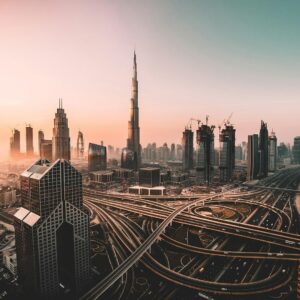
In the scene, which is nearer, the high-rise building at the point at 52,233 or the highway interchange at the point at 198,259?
the high-rise building at the point at 52,233

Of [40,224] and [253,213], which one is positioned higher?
[40,224]

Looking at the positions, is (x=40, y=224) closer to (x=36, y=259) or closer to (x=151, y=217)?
(x=36, y=259)

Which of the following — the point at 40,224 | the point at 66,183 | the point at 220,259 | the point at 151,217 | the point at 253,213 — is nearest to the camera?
the point at 40,224

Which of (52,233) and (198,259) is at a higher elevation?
(52,233)

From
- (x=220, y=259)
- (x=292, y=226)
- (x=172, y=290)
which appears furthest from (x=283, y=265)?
(x=292, y=226)

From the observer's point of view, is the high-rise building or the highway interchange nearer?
Answer: the high-rise building

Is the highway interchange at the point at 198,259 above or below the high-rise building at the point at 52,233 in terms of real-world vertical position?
below

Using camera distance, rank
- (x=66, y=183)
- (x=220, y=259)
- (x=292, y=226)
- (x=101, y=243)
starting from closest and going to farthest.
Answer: (x=66, y=183) → (x=220, y=259) → (x=101, y=243) → (x=292, y=226)

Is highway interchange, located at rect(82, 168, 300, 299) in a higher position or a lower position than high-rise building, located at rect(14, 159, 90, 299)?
lower
